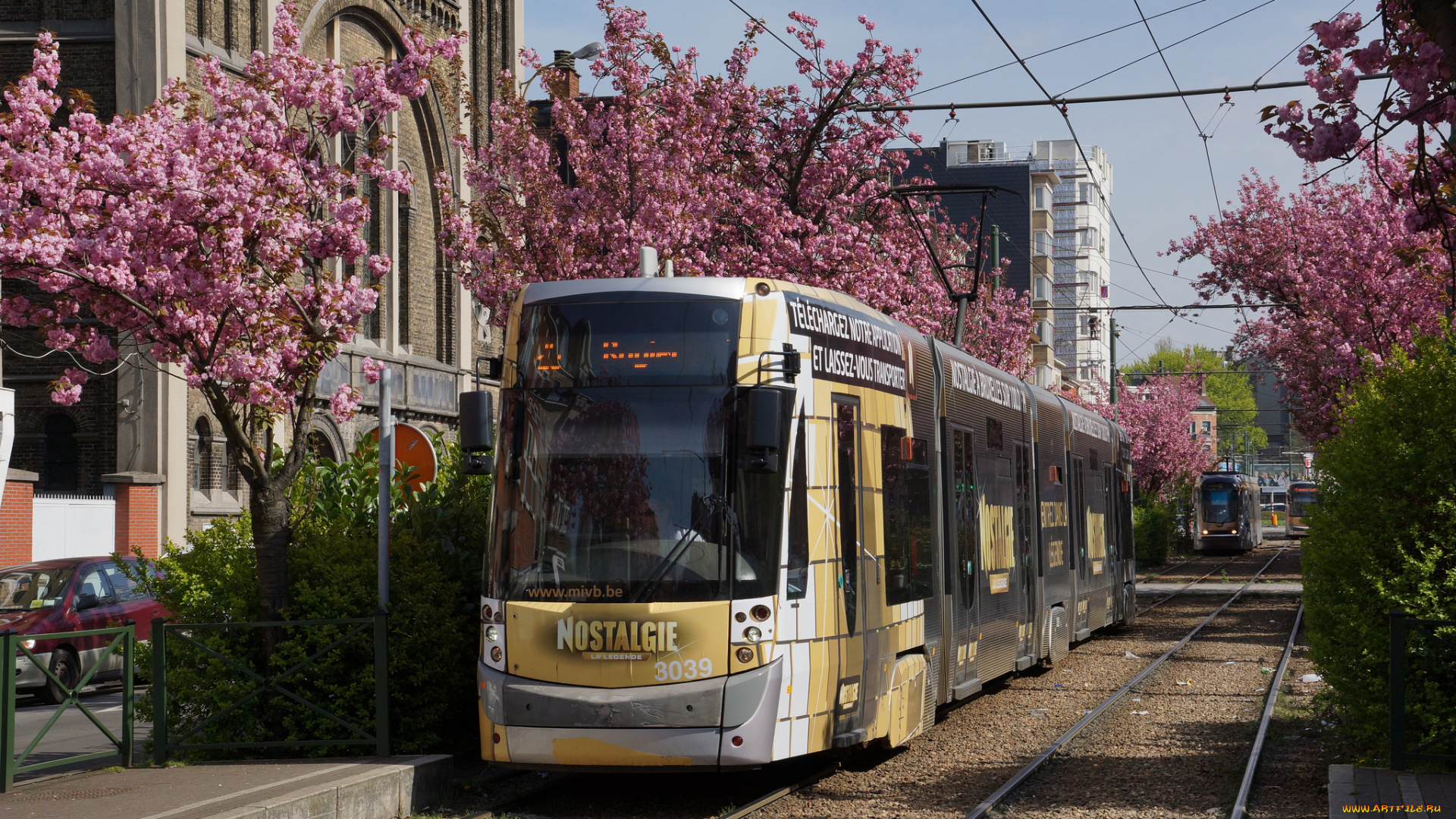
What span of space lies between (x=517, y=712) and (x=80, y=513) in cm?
1674

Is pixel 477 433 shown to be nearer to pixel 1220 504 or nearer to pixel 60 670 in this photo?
pixel 60 670

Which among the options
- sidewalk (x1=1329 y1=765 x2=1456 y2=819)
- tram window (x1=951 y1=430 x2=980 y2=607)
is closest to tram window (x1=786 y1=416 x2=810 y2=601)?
sidewalk (x1=1329 y1=765 x2=1456 y2=819)

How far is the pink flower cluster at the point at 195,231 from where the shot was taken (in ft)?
34.8

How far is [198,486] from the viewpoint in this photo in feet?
84.4

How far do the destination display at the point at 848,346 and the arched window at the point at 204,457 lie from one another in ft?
57.5

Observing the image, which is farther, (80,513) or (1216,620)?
(1216,620)

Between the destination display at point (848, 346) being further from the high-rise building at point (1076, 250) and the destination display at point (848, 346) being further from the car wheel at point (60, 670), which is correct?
the high-rise building at point (1076, 250)

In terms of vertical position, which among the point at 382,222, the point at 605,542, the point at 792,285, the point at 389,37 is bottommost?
the point at 605,542

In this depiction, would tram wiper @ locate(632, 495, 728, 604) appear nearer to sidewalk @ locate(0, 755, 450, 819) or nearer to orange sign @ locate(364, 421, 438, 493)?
sidewalk @ locate(0, 755, 450, 819)

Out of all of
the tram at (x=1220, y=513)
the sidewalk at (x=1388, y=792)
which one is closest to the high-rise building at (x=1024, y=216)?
the tram at (x=1220, y=513)

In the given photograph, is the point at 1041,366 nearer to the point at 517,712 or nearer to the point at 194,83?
the point at 194,83

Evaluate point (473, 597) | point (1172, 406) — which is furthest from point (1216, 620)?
point (1172, 406)

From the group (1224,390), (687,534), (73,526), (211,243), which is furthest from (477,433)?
(1224,390)

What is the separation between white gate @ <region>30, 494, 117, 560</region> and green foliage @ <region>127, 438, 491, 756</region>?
11.9 m
